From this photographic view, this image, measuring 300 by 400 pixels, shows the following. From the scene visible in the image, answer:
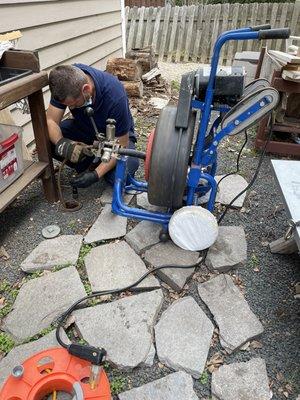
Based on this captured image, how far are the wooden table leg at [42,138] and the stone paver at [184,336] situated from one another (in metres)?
1.50

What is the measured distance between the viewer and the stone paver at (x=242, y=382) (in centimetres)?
166

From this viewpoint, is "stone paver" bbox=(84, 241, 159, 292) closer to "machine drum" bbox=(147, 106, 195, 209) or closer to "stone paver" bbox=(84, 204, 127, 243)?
"stone paver" bbox=(84, 204, 127, 243)

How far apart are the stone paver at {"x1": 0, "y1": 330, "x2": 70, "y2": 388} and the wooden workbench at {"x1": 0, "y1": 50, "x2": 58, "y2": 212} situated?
3.07 feet

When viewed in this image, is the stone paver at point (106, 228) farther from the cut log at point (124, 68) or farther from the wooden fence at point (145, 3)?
the wooden fence at point (145, 3)

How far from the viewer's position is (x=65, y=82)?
2.24 meters

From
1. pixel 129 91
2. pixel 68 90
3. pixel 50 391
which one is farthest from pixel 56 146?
pixel 129 91

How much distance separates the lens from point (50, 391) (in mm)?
1640

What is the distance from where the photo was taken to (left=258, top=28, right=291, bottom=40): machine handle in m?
1.70

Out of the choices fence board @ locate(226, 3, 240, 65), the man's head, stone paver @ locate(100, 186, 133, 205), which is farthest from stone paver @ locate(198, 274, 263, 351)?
fence board @ locate(226, 3, 240, 65)

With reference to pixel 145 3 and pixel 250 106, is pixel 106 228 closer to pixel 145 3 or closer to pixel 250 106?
pixel 250 106

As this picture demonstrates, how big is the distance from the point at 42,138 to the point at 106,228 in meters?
0.87

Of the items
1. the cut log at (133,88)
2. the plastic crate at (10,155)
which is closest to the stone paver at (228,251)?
the plastic crate at (10,155)

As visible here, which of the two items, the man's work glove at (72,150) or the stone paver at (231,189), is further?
the stone paver at (231,189)

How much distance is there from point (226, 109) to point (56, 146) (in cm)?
137
